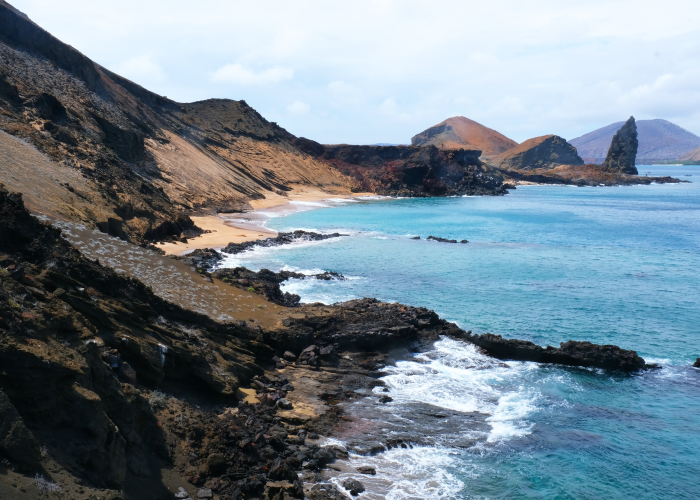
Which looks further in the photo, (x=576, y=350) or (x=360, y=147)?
(x=360, y=147)

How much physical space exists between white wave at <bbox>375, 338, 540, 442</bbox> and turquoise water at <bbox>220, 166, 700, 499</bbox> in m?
0.06

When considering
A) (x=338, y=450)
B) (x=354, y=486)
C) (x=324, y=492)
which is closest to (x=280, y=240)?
(x=338, y=450)

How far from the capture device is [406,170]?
99312mm

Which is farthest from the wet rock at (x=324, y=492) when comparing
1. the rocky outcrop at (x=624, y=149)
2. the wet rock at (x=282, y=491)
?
the rocky outcrop at (x=624, y=149)

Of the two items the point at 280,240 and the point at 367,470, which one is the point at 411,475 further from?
the point at 280,240

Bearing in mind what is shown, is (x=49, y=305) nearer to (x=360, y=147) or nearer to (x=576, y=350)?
(x=576, y=350)

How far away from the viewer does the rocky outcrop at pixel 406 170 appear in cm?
9875

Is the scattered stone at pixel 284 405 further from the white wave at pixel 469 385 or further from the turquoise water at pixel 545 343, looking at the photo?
the white wave at pixel 469 385

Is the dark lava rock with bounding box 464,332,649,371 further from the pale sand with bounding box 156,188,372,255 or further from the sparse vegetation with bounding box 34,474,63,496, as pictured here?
the pale sand with bounding box 156,188,372,255

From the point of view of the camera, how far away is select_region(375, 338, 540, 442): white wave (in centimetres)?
1396

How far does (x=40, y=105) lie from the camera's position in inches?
1351

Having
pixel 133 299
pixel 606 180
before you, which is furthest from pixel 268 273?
pixel 606 180

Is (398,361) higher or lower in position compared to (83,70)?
lower

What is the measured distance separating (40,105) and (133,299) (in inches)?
1142
